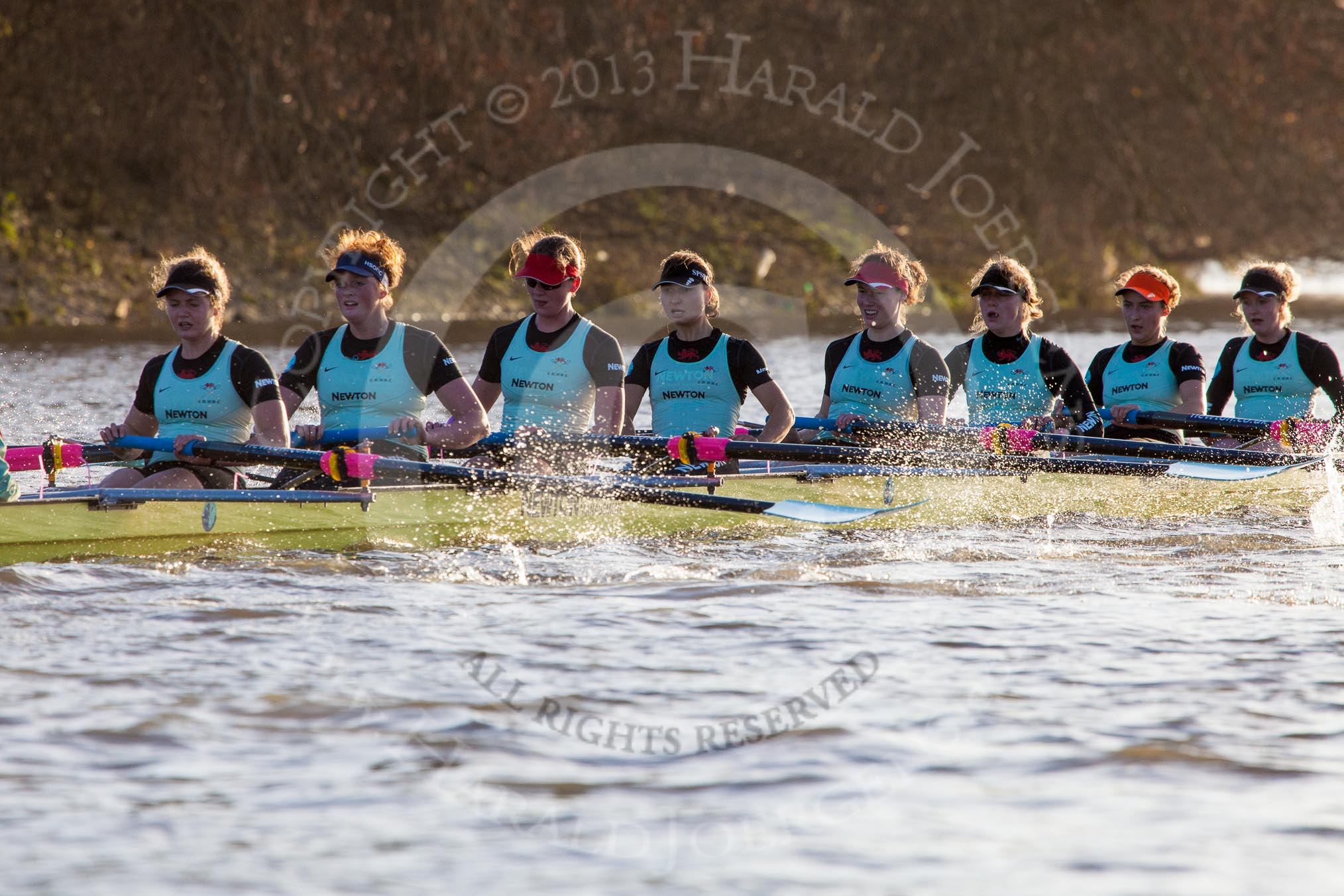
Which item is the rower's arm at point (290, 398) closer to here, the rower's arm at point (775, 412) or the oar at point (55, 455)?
the oar at point (55, 455)

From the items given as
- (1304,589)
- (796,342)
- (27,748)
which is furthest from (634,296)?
(27,748)

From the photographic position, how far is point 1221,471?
8781mm

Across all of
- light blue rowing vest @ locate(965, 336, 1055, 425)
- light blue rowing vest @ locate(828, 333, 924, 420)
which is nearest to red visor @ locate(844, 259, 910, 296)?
light blue rowing vest @ locate(828, 333, 924, 420)

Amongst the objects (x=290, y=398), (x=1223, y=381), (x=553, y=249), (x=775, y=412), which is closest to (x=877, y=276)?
(x=775, y=412)

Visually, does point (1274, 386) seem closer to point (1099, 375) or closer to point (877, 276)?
point (1099, 375)

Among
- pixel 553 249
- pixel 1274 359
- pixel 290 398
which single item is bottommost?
pixel 290 398

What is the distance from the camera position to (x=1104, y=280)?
1260 inches

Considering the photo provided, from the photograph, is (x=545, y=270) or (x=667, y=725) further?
(x=545, y=270)

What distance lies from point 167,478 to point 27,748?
2877 millimetres

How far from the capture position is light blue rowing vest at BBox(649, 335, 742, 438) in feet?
28.0

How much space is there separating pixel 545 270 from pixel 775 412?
57.2 inches

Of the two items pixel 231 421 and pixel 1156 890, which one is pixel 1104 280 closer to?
pixel 231 421

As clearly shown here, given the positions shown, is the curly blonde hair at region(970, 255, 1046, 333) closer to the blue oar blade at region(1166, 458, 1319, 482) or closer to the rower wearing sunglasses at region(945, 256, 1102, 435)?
the rower wearing sunglasses at region(945, 256, 1102, 435)

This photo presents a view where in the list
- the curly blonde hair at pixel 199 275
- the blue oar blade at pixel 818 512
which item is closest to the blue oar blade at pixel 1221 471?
the blue oar blade at pixel 818 512
